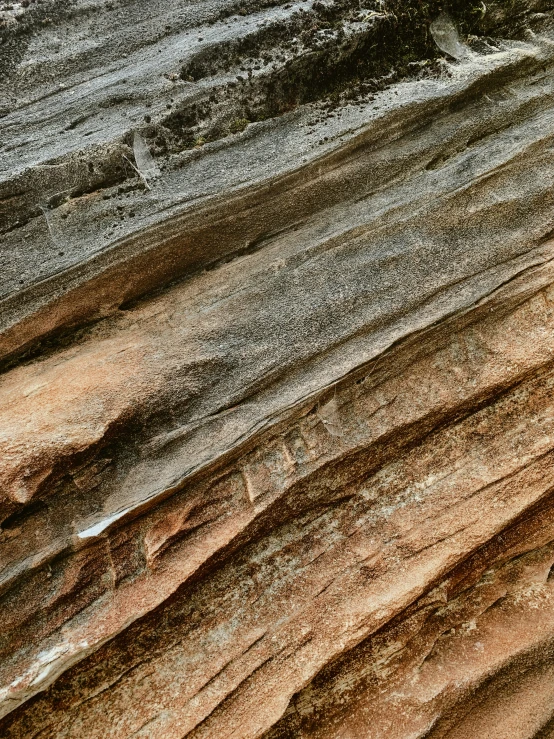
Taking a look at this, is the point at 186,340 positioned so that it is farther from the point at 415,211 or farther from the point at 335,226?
the point at 415,211

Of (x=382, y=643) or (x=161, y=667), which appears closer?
(x=161, y=667)

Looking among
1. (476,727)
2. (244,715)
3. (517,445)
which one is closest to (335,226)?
(517,445)

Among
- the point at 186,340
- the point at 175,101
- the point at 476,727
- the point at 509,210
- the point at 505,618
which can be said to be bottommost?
the point at 476,727

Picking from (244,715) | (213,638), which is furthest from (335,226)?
(244,715)

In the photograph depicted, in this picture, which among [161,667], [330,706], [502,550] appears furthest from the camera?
[502,550]

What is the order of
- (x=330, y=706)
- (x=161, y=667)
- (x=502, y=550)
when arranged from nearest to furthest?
(x=161, y=667), (x=330, y=706), (x=502, y=550)

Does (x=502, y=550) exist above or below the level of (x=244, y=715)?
below
